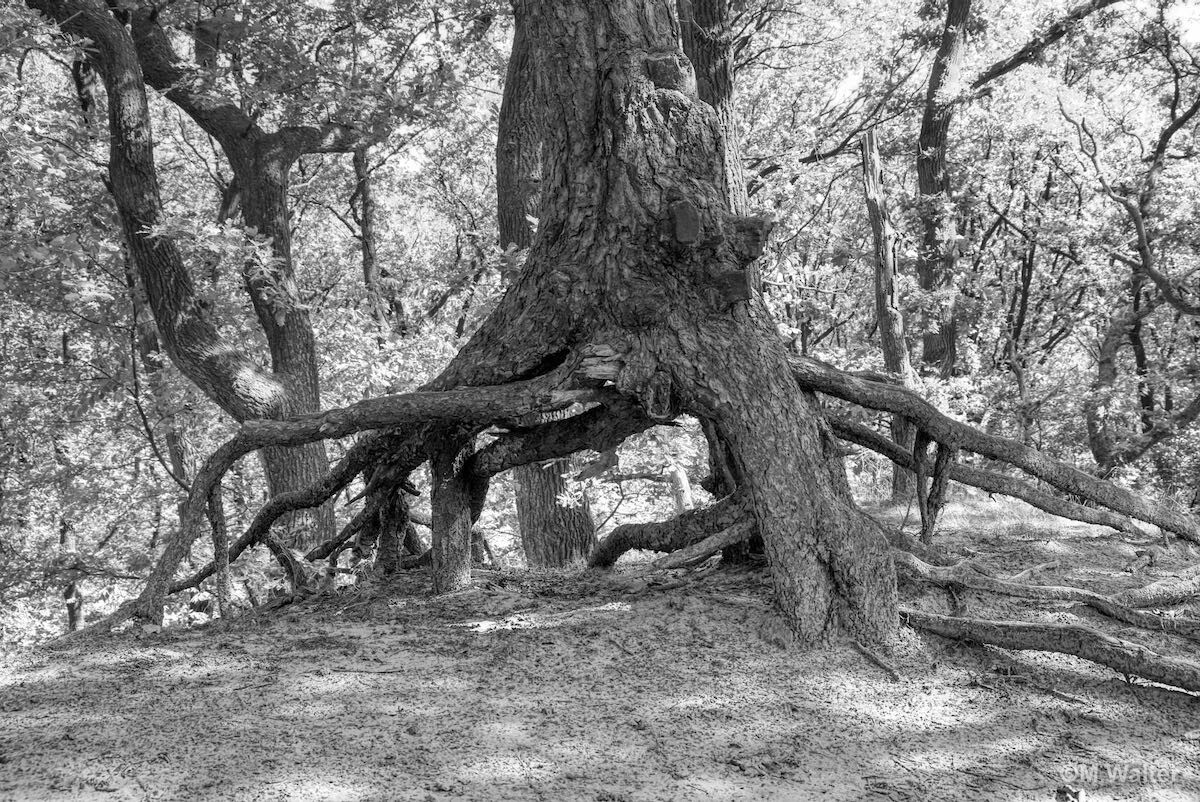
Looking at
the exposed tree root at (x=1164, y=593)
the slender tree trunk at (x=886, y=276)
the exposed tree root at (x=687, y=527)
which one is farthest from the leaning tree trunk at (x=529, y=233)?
the exposed tree root at (x=1164, y=593)

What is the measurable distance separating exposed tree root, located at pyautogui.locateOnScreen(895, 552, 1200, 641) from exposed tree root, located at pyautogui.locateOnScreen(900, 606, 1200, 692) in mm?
331

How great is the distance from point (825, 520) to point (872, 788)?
4.02 feet

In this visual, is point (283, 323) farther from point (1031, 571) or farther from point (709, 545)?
point (1031, 571)

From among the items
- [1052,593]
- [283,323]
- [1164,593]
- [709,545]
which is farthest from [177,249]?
[1164,593]

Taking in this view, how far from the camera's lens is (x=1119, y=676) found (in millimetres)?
3381

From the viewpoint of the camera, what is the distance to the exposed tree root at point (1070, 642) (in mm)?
3137

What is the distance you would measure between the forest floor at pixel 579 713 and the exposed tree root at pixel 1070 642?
0.08 metres

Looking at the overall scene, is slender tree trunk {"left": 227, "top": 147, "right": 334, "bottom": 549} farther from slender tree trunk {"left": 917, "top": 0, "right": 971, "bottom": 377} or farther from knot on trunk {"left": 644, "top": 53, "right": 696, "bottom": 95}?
slender tree trunk {"left": 917, "top": 0, "right": 971, "bottom": 377}

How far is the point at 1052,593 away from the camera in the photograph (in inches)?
156

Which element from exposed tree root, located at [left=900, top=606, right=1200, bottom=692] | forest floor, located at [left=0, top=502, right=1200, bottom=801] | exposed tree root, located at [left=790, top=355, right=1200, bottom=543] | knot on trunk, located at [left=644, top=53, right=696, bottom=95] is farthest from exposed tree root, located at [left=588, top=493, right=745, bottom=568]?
knot on trunk, located at [left=644, top=53, right=696, bottom=95]

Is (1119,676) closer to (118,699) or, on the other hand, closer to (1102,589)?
(1102,589)

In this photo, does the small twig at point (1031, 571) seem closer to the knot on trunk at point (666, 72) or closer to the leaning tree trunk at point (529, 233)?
the knot on trunk at point (666, 72)

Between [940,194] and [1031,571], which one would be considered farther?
[940,194]

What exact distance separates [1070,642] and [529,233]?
5840 mm
